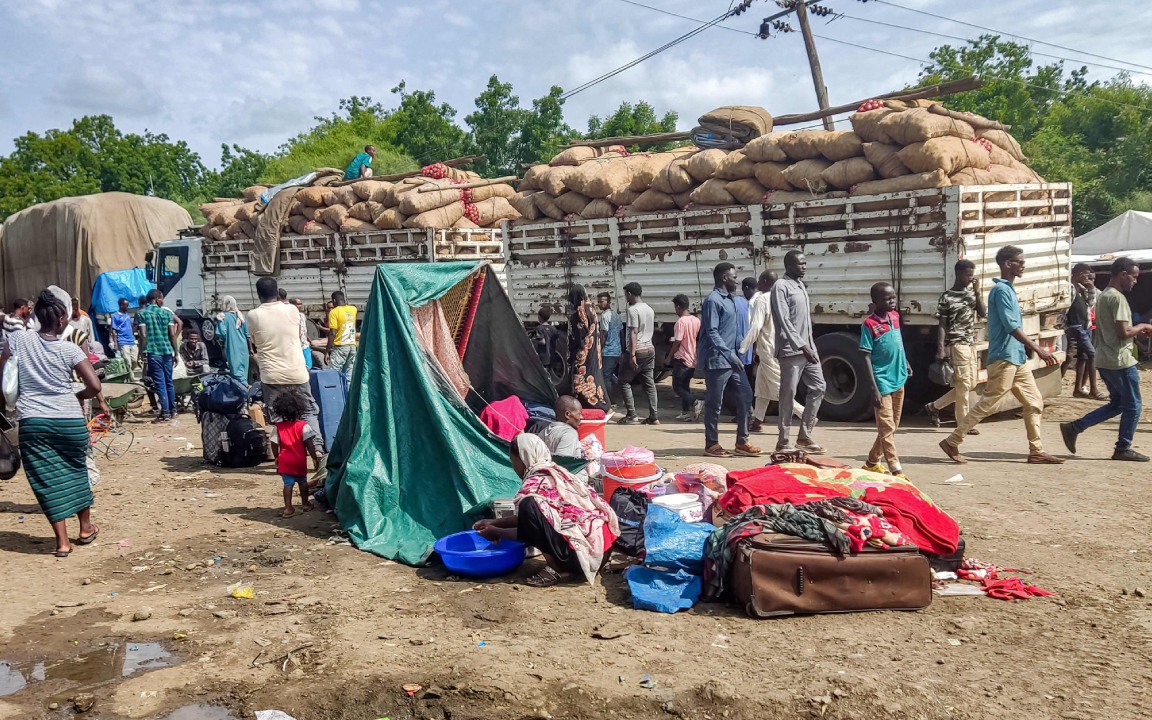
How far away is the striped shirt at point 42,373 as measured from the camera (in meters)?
5.83

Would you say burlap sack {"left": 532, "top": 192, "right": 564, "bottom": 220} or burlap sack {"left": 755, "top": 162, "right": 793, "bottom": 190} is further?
burlap sack {"left": 532, "top": 192, "right": 564, "bottom": 220}

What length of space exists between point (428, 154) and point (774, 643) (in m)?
28.9

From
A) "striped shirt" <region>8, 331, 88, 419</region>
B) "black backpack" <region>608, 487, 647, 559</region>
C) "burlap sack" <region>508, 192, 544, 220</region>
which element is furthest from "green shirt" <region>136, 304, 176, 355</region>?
"black backpack" <region>608, 487, 647, 559</region>

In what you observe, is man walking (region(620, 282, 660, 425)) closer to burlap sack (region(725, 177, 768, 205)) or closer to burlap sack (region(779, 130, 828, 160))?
burlap sack (region(725, 177, 768, 205))

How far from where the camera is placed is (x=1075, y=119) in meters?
32.2

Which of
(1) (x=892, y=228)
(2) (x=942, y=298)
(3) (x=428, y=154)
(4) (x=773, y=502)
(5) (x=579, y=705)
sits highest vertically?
(3) (x=428, y=154)

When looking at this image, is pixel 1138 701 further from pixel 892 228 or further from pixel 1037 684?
pixel 892 228

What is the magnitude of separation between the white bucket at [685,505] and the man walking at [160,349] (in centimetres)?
844

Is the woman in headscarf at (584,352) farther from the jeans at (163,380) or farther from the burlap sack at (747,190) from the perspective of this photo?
the jeans at (163,380)

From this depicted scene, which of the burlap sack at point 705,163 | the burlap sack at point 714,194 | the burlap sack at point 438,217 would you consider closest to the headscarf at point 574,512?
the burlap sack at point 714,194

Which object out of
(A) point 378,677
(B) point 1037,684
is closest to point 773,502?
(B) point 1037,684

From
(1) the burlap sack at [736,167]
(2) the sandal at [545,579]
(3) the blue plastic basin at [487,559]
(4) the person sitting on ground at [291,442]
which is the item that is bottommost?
(2) the sandal at [545,579]

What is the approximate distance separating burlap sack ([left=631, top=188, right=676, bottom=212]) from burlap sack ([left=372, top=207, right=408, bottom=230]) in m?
4.11

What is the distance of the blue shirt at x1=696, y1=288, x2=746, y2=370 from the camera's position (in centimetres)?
826
